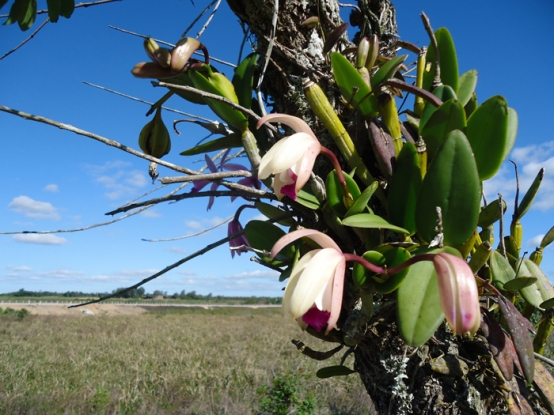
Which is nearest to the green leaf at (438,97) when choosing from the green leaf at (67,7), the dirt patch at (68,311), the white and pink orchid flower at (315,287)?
the white and pink orchid flower at (315,287)

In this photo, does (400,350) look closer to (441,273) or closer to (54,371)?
(441,273)

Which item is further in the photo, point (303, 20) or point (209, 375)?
point (209, 375)

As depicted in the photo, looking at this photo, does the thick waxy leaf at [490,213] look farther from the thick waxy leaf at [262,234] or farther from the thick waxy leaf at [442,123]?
the thick waxy leaf at [262,234]

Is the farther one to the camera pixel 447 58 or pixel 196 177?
pixel 447 58

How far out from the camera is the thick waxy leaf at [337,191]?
18.9 inches

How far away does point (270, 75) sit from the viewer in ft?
2.13

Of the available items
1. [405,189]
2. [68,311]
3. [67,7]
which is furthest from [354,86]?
[68,311]

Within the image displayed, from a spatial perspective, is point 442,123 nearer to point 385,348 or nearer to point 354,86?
point 354,86

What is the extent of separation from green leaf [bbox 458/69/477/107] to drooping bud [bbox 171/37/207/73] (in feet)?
1.16

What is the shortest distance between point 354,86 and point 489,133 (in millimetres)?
169

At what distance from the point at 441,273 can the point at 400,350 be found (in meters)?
0.22

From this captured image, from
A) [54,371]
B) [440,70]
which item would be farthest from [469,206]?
[54,371]

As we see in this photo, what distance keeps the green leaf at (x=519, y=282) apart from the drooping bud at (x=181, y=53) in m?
0.47

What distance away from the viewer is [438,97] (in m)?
0.51
